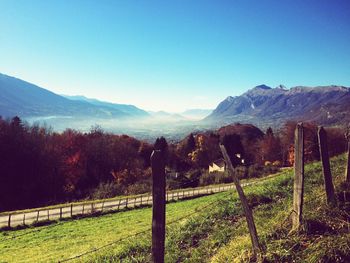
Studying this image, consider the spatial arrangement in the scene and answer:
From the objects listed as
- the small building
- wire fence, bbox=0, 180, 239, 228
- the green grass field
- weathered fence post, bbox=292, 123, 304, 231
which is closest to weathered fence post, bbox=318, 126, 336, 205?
the green grass field

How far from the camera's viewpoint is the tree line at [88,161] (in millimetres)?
57188

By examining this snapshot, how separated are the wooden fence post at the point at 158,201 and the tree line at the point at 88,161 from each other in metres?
38.7

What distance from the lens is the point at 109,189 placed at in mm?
53562

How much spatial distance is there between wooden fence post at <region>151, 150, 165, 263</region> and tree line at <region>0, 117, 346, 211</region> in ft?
127

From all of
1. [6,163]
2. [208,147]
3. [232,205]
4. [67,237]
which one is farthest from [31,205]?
[208,147]

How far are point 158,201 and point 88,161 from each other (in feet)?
251

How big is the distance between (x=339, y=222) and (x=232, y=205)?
5.61 meters

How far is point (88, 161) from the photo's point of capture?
79000mm

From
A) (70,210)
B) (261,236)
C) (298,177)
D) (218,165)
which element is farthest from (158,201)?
(218,165)

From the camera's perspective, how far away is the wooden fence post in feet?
17.9

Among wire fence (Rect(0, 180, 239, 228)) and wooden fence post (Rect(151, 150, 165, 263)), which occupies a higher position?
wooden fence post (Rect(151, 150, 165, 263))

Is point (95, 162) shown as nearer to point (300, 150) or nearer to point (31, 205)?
point (31, 205)

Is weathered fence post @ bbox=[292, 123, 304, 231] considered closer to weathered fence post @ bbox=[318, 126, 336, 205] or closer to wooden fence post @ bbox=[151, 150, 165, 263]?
weathered fence post @ bbox=[318, 126, 336, 205]

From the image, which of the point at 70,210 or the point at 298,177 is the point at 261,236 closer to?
the point at 298,177
